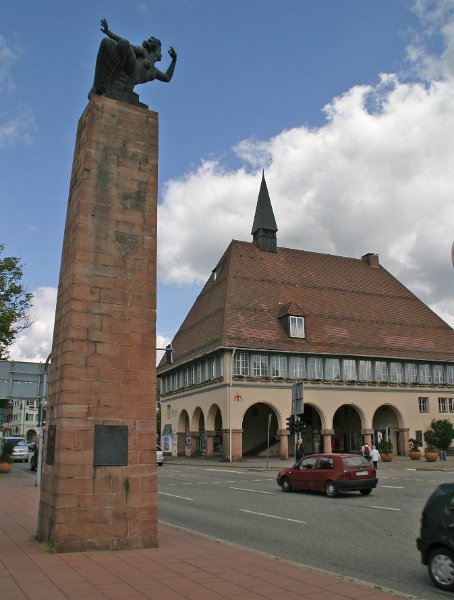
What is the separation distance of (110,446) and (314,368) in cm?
3699

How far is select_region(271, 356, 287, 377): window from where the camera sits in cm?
4472

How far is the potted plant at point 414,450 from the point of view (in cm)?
4466

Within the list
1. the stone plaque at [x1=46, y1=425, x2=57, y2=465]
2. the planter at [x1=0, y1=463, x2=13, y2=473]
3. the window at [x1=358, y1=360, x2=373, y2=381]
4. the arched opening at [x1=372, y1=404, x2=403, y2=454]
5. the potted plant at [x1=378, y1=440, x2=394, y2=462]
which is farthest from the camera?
the arched opening at [x1=372, y1=404, x2=403, y2=454]

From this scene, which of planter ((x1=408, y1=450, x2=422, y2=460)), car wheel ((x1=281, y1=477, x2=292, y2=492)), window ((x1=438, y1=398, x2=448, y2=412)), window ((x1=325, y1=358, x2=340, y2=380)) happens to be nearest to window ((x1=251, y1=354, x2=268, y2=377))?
window ((x1=325, y1=358, x2=340, y2=380))

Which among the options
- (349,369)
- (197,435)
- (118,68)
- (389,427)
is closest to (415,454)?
(389,427)

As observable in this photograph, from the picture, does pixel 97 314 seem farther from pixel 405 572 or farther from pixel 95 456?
pixel 405 572

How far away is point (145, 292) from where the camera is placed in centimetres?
1107

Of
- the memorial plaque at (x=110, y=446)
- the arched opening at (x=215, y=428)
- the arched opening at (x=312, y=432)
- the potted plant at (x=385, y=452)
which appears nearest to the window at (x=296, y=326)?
the arched opening at (x=312, y=432)

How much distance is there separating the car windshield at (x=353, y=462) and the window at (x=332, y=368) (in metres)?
25.5

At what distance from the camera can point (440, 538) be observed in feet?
26.2

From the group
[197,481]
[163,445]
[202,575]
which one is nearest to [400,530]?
[202,575]

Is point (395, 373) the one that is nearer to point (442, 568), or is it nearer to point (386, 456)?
point (386, 456)

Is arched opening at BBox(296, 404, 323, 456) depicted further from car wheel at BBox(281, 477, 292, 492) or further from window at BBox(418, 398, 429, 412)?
car wheel at BBox(281, 477, 292, 492)

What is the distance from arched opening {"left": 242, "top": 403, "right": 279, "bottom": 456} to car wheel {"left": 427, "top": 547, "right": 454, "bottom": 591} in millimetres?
41295
